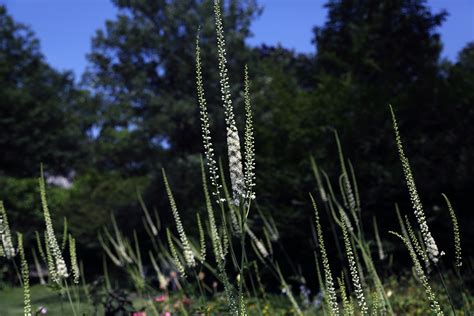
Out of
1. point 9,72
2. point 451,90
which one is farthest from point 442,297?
point 9,72

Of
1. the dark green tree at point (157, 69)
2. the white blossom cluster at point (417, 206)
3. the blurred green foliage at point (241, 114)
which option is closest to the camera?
the white blossom cluster at point (417, 206)

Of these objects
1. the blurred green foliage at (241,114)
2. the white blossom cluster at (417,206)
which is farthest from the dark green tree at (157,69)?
the white blossom cluster at (417,206)

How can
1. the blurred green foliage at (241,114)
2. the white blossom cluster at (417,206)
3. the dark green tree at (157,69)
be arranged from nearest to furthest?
the white blossom cluster at (417,206)
the blurred green foliage at (241,114)
the dark green tree at (157,69)

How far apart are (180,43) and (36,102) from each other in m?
10.8

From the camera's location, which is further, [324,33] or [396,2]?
[324,33]

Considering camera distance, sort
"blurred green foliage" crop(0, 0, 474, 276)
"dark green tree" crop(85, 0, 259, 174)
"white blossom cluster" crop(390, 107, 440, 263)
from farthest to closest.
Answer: "dark green tree" crop(85, 0, 259, 174) → "blurred green foliage" crop(0, 0, 474, 276) → "white blossom cluster" crop(390, 107, 440, 263)

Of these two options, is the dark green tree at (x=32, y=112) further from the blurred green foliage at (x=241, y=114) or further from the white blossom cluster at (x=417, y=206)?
the white blossom cluster at (x=417, y=206)

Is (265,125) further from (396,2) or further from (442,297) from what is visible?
(396,2)

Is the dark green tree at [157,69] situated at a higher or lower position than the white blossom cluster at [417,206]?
higher

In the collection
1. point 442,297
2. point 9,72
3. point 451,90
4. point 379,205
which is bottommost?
point 442,297

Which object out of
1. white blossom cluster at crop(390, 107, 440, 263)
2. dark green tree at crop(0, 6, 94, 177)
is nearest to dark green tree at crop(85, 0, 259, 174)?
dark green tree at crop(0, 6, 94, 177)

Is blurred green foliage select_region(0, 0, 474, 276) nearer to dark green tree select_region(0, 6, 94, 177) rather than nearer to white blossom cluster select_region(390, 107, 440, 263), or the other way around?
dark green tree select_region(0, 6, 94, 177)

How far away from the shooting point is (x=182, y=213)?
1717 centimetres

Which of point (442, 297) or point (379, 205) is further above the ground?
point (379, 205)
